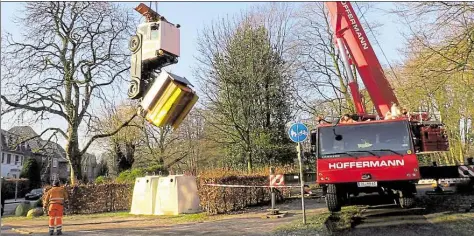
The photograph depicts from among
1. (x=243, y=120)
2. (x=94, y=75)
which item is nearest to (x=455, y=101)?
(x=243, y=120)

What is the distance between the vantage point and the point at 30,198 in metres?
39.8

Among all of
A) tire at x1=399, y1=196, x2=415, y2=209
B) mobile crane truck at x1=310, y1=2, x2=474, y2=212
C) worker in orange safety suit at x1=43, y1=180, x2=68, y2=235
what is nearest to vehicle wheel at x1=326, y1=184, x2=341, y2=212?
mobile crane truck at x1=310, y1=2, x2=474, y2=212

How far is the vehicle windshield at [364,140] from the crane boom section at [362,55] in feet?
7.05

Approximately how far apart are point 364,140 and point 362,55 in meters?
3.62

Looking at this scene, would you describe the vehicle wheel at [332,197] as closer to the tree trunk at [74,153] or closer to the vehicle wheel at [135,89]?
the vehicle wheel at [135,89]

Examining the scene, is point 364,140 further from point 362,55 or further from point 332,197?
point 362,55

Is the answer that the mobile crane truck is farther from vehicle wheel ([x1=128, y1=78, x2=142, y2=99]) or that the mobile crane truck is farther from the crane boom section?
vehicle wheel ([x1=128, y1=78, x2=142, y2=99])

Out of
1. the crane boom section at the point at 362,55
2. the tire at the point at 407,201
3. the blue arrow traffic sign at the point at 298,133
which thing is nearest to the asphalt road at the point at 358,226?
the tire at the point at 407,201

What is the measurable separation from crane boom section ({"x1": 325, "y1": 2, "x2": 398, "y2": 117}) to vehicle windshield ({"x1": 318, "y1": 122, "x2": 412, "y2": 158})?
2.15 metres

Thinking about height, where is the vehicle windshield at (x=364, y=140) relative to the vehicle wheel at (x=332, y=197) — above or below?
above

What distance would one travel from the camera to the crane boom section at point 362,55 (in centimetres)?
1282

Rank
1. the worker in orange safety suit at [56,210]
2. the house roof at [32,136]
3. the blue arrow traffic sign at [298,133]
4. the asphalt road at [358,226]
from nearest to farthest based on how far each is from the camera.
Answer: the asphalt road at [358,226] → the blue arrow traffic sign at [298,133] → the worker in orange safety suit at [56,210] → the house roof at [32,136]

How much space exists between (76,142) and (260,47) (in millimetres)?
13277

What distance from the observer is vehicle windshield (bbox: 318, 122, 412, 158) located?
10276 mm
